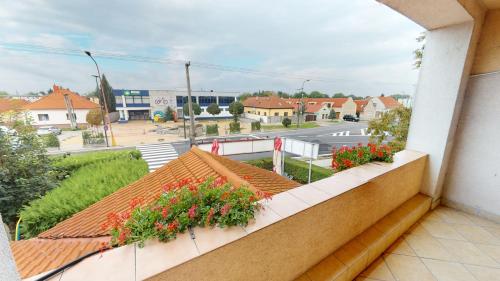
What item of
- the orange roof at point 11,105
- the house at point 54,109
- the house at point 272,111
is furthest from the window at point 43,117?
the house at point 272,111

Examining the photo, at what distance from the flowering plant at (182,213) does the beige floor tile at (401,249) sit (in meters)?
1.60

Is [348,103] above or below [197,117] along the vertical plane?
above

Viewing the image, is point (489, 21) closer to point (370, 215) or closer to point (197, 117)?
point (370, 215)

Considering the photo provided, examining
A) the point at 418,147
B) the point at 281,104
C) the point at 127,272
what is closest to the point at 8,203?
the point at 127,272

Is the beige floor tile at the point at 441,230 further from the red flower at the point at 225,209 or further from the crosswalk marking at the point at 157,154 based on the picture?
the crosswalk marking at the point at 157,154

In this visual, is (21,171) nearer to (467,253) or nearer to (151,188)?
(151,188)

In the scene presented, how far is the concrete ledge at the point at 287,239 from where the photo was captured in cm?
81

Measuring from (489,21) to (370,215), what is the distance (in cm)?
242

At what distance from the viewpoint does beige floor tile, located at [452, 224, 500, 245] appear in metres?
1.97

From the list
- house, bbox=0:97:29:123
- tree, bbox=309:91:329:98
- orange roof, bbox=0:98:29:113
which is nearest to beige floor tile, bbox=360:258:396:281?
house, bbox=0:97:29:123

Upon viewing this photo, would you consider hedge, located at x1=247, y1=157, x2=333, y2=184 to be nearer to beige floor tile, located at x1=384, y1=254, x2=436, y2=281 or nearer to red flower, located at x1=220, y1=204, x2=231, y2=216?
beige floor tile, located at x1=384, y1=254, x2=436, y2=281

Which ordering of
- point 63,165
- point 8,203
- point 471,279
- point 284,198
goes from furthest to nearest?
point 63,165 → point 8,203 → point 471,279 → point 284,198

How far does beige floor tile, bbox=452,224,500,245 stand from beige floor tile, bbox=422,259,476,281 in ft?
1.87

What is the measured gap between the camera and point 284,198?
134 centimetres
